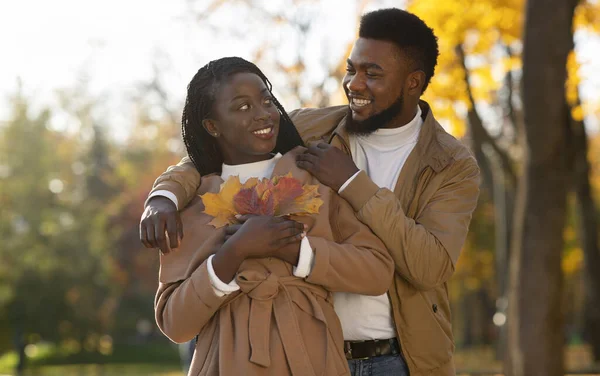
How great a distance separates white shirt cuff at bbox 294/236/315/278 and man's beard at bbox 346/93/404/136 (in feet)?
2.61

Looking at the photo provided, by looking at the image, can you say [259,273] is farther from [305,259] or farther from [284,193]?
[284,193]

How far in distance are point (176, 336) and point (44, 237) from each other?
30.3 m

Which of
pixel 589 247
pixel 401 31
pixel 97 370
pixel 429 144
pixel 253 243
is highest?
pixel 401 31

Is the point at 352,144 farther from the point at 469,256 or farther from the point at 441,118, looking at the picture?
the point at 469,256

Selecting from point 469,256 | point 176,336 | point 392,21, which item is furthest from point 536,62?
point 469,256

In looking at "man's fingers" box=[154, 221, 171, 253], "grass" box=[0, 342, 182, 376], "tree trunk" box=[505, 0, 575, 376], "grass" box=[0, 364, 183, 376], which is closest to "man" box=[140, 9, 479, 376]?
"man's fingers" box=[154, 221, 171, 253]

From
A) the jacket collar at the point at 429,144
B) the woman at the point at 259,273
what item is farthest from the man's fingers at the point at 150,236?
the jacket collar at the point at 429,144

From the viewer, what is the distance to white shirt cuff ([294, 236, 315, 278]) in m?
3.26

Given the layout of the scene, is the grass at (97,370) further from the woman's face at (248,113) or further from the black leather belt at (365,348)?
the woman's face at (248,113)

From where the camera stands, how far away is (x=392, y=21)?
4117mm

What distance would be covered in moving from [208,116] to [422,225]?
3.04ft

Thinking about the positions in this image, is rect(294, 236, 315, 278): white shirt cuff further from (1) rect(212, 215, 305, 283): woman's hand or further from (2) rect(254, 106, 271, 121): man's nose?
(2) rect(254, 106, 271, 121): man's nose

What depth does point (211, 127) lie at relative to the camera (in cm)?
366

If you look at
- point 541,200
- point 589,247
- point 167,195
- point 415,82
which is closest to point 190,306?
point 167,195
